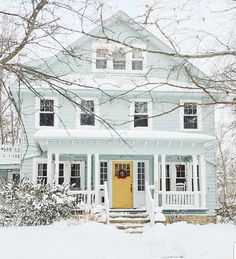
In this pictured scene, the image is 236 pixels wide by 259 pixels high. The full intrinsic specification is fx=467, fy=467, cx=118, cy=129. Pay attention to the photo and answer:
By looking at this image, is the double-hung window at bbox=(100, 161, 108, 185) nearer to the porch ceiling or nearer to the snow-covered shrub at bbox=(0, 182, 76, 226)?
the porch ceiling

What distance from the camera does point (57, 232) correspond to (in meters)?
12.7

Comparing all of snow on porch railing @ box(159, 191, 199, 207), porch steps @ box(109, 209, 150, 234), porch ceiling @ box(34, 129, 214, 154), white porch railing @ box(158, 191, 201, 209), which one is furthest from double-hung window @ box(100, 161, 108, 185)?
snow on porch railing @ box(159, 191, 199, 207)

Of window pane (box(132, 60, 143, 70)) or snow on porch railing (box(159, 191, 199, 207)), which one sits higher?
window pane (box(132, 60, 143, 70))

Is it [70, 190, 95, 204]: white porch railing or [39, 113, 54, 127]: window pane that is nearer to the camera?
[70, 190, 95, 204]: white porch railing

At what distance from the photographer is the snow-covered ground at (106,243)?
9523 mm

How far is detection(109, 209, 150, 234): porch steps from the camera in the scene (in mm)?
15991

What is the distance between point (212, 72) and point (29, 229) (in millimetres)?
7909

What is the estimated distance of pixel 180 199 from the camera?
725 inches

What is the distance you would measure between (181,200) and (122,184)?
271cm

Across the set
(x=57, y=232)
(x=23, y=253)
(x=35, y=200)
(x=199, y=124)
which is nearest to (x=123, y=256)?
(x=23, y=253)

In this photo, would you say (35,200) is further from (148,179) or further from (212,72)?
(212,72)

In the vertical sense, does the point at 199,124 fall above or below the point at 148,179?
above

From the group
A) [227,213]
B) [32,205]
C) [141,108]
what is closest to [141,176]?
[141,108]

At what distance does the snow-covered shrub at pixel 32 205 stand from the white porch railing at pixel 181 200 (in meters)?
4.19
